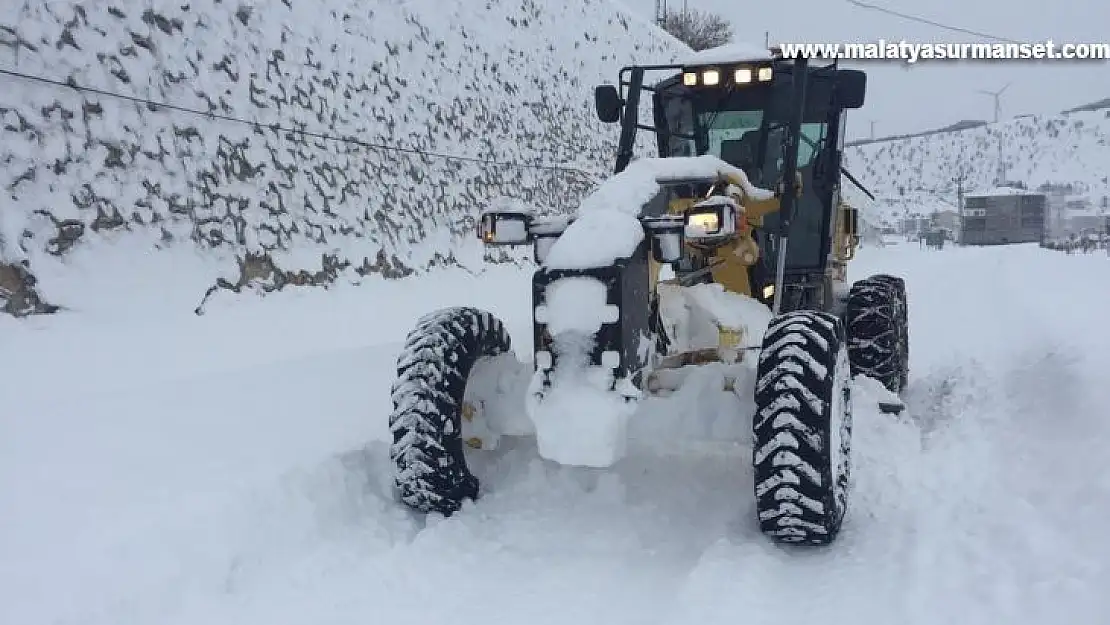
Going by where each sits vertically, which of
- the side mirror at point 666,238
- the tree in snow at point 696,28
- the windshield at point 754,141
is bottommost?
the side mirror at point 666,238

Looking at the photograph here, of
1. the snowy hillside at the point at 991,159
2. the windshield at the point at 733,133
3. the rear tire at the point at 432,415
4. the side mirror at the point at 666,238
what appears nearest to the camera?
the side mirror at the point at 666,238

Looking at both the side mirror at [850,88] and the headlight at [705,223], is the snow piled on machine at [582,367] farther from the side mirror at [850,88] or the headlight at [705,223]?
the side mirror at [850,88]

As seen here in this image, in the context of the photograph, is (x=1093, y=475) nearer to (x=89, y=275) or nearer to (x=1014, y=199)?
(x=89, y=275)

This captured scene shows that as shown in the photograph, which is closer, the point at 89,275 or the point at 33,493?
the point at 33,493

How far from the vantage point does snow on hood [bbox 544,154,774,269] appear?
3.27 m

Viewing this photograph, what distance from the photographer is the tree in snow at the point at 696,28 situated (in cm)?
3091

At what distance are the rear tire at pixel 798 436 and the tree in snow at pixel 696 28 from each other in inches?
1139

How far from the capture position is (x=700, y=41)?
30.9 metres

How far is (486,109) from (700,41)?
19932mm

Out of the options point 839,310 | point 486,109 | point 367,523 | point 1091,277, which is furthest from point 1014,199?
point 367,523

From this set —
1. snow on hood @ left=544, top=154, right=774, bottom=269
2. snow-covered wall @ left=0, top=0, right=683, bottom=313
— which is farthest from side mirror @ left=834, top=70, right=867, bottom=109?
snow-covered wall @ left=0, top=0, right=683, bottom=313

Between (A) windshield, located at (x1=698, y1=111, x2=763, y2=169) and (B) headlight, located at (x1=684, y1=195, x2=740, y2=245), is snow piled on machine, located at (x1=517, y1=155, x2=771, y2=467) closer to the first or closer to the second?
(B) headlight, located at (x1=684, y1=195, x2=740, y2=245)

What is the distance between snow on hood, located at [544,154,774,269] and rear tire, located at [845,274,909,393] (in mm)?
2211

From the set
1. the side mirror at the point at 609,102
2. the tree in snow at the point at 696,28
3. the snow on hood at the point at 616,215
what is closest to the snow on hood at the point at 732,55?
the side mirror at the point at 609,102
